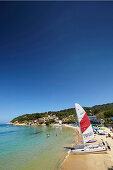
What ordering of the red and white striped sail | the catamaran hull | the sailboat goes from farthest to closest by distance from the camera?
the red and white striped sail
the sailboat
the catamaran hull

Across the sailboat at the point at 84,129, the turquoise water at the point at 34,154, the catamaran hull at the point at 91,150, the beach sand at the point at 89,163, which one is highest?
the sailboat at the point at 84,129

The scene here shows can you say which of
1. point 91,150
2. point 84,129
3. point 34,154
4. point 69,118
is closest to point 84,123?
point 84,129

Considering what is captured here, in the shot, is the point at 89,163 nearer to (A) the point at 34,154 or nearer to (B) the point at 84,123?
(B) the point at 84,123

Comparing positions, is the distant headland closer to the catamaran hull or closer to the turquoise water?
the turquoise water

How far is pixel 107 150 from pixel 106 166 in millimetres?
4554

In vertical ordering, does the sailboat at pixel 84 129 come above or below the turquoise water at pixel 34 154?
above

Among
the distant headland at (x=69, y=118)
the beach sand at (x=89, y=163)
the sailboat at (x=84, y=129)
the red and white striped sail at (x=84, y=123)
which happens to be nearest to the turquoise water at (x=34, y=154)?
Answer: the beach sand at (x=89, y=163)

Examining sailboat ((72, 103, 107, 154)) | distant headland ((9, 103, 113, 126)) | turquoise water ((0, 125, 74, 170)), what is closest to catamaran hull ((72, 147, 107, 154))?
sailboat ((72, 103, 107, 154))

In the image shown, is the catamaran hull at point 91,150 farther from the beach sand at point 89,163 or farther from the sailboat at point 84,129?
the beach sand at point 89,163

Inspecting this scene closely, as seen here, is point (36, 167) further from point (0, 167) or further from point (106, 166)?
point (106, 166)

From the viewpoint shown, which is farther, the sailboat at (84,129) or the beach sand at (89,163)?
the sailboat at (84,129)

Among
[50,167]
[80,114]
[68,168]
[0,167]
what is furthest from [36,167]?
[80,114]

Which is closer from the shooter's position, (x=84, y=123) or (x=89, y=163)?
(x=89, y=163)

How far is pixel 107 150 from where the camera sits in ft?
45.0
